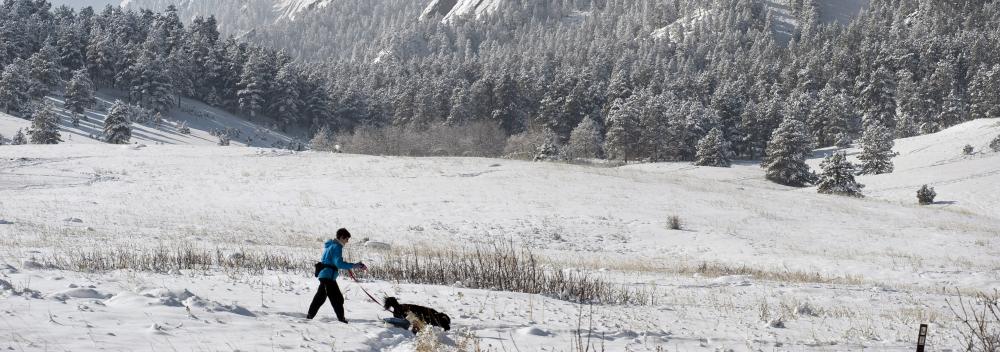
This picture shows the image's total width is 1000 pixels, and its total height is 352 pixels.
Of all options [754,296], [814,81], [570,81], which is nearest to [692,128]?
[570,81]

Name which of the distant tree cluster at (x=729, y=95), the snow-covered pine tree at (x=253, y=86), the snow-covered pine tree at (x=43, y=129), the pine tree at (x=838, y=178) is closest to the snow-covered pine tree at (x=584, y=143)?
the distant tree cluster at (x=729, y=95)

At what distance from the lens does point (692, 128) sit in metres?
84.8

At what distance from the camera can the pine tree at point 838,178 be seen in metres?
50.3

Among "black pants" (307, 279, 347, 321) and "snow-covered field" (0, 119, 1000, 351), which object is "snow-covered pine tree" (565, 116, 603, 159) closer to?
"snow-covered field" (0, 119, 1000, 351)

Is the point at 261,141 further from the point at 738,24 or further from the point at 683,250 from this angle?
the point at 738,24

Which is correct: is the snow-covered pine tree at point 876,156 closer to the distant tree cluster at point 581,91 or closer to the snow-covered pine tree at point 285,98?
the distant tree cluster at point 581,91

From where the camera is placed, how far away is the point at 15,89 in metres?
68.8

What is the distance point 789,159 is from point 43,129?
71.5m

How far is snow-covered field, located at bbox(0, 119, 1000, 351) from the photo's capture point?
7707mm

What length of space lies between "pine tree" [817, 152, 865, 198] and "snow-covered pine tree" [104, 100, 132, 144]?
65.4 m

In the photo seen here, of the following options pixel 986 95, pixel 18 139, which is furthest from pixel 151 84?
pixel 986 95

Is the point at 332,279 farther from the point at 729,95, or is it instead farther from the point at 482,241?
the point at 729,95

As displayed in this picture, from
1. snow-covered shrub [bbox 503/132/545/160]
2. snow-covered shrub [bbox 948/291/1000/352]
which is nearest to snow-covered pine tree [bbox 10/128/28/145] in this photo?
snow-covered shrub [bbox 503/132/545/160]

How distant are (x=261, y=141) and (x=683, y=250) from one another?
7607 cm
